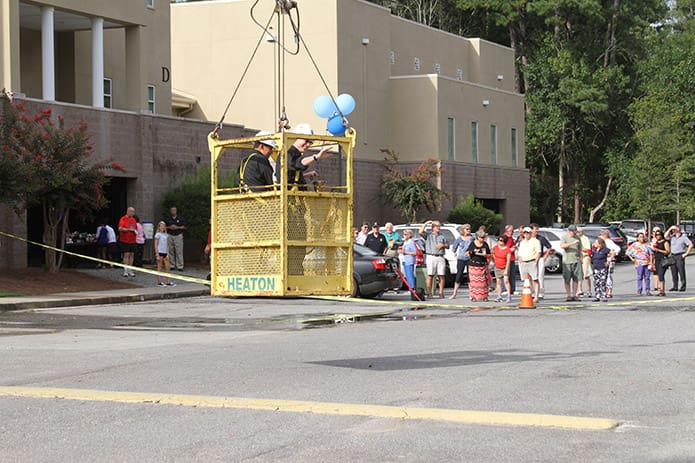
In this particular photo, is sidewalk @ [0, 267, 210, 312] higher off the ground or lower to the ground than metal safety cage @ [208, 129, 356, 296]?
lower

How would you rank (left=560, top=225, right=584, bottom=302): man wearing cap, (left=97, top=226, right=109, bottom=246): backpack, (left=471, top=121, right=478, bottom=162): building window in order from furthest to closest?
1. (left=471, top=121, right=478, bottom=162): building window
2. (left=97, top=226, right=109, bottom=246): backpack
3. (left=560, top=225, right=584, bottom=302): man wearing cap

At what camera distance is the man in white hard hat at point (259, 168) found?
9.84 meters

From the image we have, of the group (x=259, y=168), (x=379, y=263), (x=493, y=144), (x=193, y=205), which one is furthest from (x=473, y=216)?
(x=259, y=168)

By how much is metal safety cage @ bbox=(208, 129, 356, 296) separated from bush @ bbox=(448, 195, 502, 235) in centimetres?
3537

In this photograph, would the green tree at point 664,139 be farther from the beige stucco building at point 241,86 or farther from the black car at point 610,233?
the black car at point 610,233

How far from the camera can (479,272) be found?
24609mm

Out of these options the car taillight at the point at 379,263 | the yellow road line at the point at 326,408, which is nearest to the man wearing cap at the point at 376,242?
the car taillight at the point at 379,263

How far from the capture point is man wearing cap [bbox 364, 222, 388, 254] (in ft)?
88.6

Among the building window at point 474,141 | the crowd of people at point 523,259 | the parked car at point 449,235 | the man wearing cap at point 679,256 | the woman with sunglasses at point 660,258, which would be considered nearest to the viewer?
the crowd of people at point 523,259

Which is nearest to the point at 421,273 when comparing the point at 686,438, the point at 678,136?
the point at 686,438

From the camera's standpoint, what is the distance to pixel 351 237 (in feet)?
33.8

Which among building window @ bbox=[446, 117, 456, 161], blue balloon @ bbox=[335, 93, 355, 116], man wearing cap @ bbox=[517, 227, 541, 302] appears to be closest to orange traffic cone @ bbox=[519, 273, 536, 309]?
man wearing cap @ bbox=[517, 227, 541, 302]

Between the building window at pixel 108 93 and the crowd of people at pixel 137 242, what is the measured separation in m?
4.65

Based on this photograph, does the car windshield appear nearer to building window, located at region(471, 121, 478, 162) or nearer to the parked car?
building window, located at region(471, 121, 478, 162)
